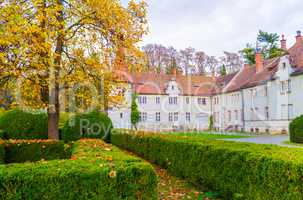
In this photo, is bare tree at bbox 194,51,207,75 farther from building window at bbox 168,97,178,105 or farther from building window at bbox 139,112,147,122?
building window at bbox 139,112,147,122

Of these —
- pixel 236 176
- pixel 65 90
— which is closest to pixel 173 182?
pixel 236 176

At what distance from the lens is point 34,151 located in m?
9.12

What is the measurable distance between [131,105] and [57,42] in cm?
2510

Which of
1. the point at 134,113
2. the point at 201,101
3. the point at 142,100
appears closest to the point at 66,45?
the point at 134,113

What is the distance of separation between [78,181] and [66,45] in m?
6.58

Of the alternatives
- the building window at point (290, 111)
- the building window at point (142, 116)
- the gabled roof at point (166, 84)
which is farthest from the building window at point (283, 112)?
the building window at point (142, 116)

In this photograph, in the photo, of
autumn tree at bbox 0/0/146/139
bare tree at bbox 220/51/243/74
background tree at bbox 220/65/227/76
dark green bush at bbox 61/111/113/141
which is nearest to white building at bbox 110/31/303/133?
background tree at bbox 220/65/227/76

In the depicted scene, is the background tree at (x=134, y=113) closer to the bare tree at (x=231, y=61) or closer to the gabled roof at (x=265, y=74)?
the gabled roof at (x=265, y=74)

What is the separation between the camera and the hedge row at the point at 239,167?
3910 mm

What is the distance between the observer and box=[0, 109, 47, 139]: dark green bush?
609 inches

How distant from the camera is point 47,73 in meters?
8.73

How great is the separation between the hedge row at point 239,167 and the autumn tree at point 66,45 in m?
3.65

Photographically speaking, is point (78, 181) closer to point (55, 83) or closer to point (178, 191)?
point (178, 191)

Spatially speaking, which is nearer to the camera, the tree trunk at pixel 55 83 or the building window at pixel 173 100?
the tree trunk at pixel 55 83
